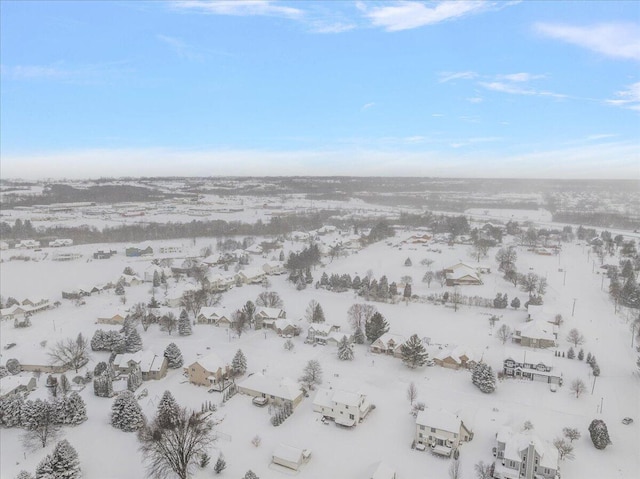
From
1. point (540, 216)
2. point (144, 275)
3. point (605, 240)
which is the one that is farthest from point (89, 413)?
point (540, 216)

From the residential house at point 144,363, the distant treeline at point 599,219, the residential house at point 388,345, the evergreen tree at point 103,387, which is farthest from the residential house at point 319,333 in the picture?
the distant treeline at point 599,219

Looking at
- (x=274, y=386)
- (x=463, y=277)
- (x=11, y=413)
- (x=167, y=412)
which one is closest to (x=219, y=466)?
(x=167, y=412)

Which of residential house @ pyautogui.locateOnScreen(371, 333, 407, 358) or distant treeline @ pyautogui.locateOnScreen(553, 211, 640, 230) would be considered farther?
distant treeline @ pyautogui.locateOnScreen(553, 211, 640, 230)

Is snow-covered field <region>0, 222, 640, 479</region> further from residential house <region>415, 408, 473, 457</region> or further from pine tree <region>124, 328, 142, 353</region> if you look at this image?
pine tree <region>124, 328, 142, 353</region>

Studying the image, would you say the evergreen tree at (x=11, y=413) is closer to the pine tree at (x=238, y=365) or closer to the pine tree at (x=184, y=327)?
the pine tree at (x=238, y=365)

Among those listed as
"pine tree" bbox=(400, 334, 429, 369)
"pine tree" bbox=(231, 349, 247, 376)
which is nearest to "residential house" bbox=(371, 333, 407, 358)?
"pine tree" bbox=(400, 334, 429, 369)

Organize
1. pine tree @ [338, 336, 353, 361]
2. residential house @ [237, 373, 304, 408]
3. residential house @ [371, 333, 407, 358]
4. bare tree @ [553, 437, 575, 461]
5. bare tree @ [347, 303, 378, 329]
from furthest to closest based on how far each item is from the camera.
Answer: bare tree @ [347, 303, 378, 329] < residential house @ [371, 333, 407, 358] < pine tree @ [338, 336, 353, 361] < residential house @ [237, 373, 304, 408] < bare tree @ [553, 437, 575, 461]

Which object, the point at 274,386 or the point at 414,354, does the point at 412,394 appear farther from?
the point at 274,386
